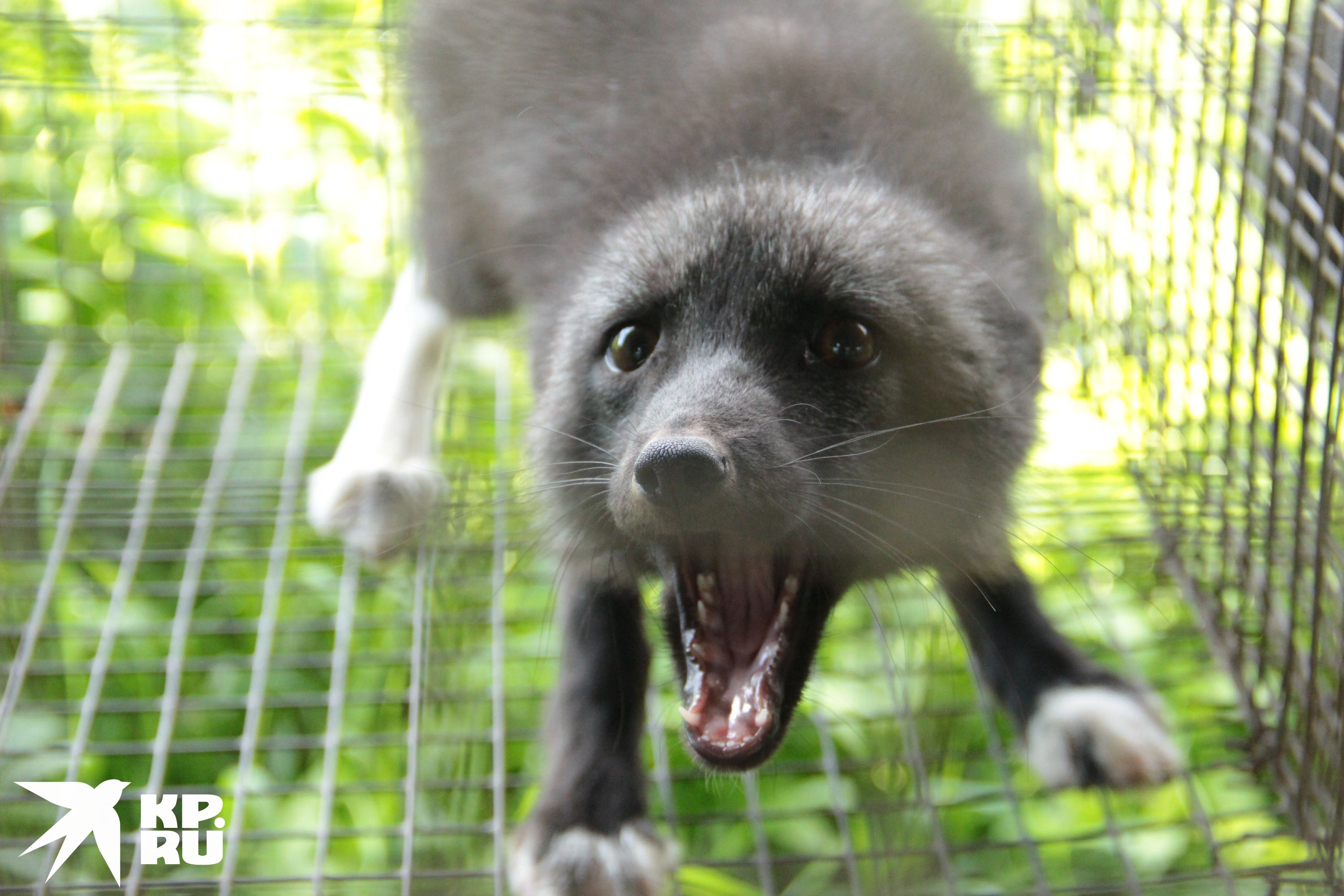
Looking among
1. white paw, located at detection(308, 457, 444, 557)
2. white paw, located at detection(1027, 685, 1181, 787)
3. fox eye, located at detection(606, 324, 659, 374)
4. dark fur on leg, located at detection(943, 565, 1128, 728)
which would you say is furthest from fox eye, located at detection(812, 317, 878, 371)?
white paw, located at detection(308, 457, 444, 557)

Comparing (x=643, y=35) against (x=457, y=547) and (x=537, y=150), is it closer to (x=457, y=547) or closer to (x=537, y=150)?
(x=537, y=150)

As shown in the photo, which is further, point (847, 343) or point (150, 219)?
point (150, 219)

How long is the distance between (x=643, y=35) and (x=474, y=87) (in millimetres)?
306

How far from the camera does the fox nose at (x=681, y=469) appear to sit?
1.21 metres

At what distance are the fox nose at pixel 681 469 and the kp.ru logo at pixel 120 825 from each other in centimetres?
90

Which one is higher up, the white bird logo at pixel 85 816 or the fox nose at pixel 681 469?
the fox nose at pixel 681 469

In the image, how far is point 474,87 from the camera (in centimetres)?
198

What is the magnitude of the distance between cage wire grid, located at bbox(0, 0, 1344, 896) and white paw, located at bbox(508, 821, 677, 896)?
0.09 meters

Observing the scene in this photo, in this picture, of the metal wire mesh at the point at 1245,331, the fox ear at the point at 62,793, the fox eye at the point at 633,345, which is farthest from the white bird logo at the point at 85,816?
the metal wire mesh at the point at 1245,331

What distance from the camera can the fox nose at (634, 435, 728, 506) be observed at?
121cm

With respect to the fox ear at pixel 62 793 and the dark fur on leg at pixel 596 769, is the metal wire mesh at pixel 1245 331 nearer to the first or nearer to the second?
the dark fur on leg at pixel 596 769

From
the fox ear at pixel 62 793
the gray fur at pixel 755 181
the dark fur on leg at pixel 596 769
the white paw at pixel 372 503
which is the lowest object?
the fox ear at pixel 62 793

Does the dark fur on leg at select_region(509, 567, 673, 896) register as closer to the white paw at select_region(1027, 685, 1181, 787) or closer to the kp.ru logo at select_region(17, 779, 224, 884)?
the kp.ru logo at select_region(17, 779, 224, 884)

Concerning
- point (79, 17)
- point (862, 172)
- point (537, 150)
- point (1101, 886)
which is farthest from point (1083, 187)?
point (79, 17)
